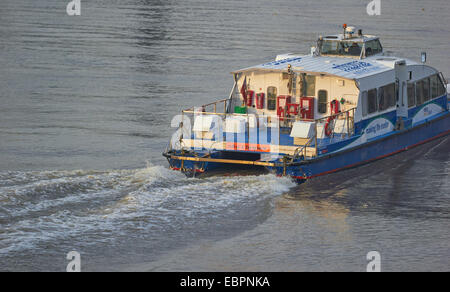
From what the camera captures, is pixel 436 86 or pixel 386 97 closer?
pixel 386 97

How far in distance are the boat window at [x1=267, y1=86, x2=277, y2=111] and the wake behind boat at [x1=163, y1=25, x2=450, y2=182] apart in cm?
Answer: 3

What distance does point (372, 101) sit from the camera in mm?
23469

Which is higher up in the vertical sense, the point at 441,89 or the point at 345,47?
the point at 345,47

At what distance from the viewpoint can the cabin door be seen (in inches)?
980

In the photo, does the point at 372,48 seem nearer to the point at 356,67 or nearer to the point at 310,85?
the point at 356,67

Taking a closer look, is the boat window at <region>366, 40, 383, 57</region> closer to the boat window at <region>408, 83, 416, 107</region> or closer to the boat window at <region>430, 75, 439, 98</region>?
the boat window at <region>408, 83, 416, 107</region>

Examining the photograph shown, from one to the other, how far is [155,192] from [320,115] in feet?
21.7

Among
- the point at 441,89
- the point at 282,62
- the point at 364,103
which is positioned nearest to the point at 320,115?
the point at 364,103

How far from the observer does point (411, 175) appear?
23.1 m

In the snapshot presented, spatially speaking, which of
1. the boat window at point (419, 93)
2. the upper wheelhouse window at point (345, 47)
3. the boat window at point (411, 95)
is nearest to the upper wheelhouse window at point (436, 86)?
the boat window at point (419, 93)

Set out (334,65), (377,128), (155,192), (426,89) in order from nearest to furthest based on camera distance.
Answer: (155,192) < (377,128) < (334,65) < (426,89)
